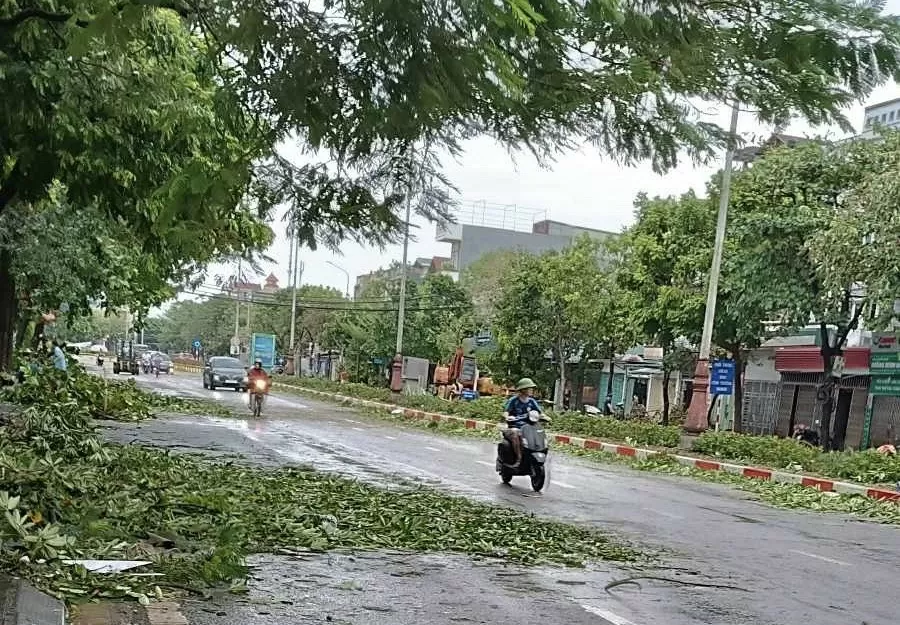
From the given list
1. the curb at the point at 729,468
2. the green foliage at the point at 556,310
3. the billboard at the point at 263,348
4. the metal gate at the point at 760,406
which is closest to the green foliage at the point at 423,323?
the green foliage at the point at 556,310

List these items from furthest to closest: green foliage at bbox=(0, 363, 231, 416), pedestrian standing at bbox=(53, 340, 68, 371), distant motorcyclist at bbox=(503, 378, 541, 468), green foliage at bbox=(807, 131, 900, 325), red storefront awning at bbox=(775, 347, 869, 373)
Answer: red storefront awning at bbox=(775, 347, 869, 373) → pedestrian standing at bbox=(53, 340, 68, 371) → green foliage at bbox=(807, 131, 900, 325) → green foliage at bbox=(0, 363, 231, 416) → distant motorcyclist at bbox=(503, 378, 541, 468)

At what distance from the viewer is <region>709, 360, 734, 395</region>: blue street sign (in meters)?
24.2

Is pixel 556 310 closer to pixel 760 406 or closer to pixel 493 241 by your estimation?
pixel 760 406

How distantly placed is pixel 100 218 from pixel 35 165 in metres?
7.88

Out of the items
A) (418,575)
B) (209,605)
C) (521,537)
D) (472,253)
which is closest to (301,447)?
(521,537)

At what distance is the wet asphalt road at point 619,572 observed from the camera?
6.80 metres

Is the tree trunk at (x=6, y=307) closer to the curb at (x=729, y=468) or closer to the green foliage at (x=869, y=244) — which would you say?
the curb at (x=729, y=468)

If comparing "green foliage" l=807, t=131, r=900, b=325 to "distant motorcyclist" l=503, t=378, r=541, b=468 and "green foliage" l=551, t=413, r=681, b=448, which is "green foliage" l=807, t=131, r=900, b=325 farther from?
"distant motorcyclist" l=503, t=378, r=541, b=468

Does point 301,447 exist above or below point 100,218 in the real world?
below

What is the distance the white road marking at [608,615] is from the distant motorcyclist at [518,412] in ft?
24.7

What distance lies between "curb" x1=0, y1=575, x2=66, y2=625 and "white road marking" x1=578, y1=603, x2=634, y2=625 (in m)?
3.30

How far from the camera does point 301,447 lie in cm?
1927

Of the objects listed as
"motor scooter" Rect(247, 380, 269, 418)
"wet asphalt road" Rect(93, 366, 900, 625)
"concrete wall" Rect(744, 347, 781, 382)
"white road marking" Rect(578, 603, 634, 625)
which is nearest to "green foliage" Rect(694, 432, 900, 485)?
"wet asphalt road" Rect(93, 366, 900, 625)

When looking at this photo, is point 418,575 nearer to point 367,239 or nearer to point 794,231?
point 367,239
